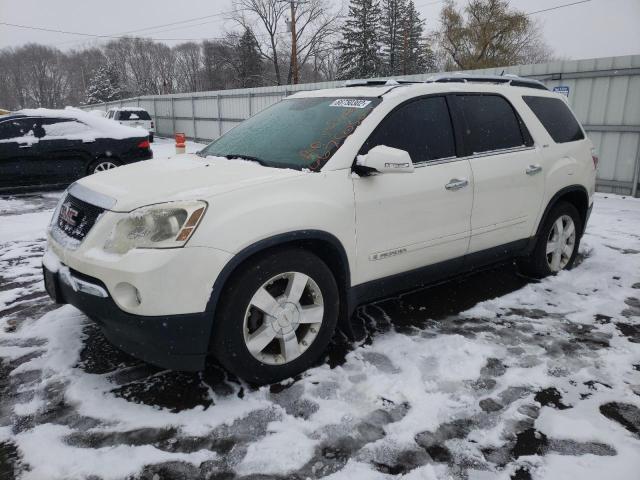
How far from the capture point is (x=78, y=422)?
252 cm

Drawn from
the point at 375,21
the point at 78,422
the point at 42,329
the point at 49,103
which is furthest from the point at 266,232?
the point at 49,103

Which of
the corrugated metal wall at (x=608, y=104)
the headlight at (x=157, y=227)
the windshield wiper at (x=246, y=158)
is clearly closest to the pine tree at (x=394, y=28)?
the corrugated metal wall at (x=608, y=104)

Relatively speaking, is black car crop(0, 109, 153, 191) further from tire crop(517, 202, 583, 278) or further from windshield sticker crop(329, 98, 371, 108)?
tire crop(517, 202, 583, 278)

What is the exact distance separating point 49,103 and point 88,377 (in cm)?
11523

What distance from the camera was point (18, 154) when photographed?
8859 millimetres

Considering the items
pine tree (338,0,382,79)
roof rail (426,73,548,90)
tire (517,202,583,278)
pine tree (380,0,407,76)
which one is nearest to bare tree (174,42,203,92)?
pine tree (380,0,407,76)

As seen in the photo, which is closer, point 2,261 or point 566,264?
point 566,264

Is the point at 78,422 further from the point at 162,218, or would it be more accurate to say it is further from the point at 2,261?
the point at 2,261

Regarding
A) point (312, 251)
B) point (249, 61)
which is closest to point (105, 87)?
point (249, 61)

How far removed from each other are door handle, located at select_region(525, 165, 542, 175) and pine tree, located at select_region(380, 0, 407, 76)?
5059 centimetres

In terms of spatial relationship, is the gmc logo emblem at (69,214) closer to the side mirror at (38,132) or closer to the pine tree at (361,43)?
the side mirror at (38,132)

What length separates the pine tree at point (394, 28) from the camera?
51.6 meters

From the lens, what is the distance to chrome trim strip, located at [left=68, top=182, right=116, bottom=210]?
8.71 feet

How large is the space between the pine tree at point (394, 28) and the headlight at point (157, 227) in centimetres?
5267
